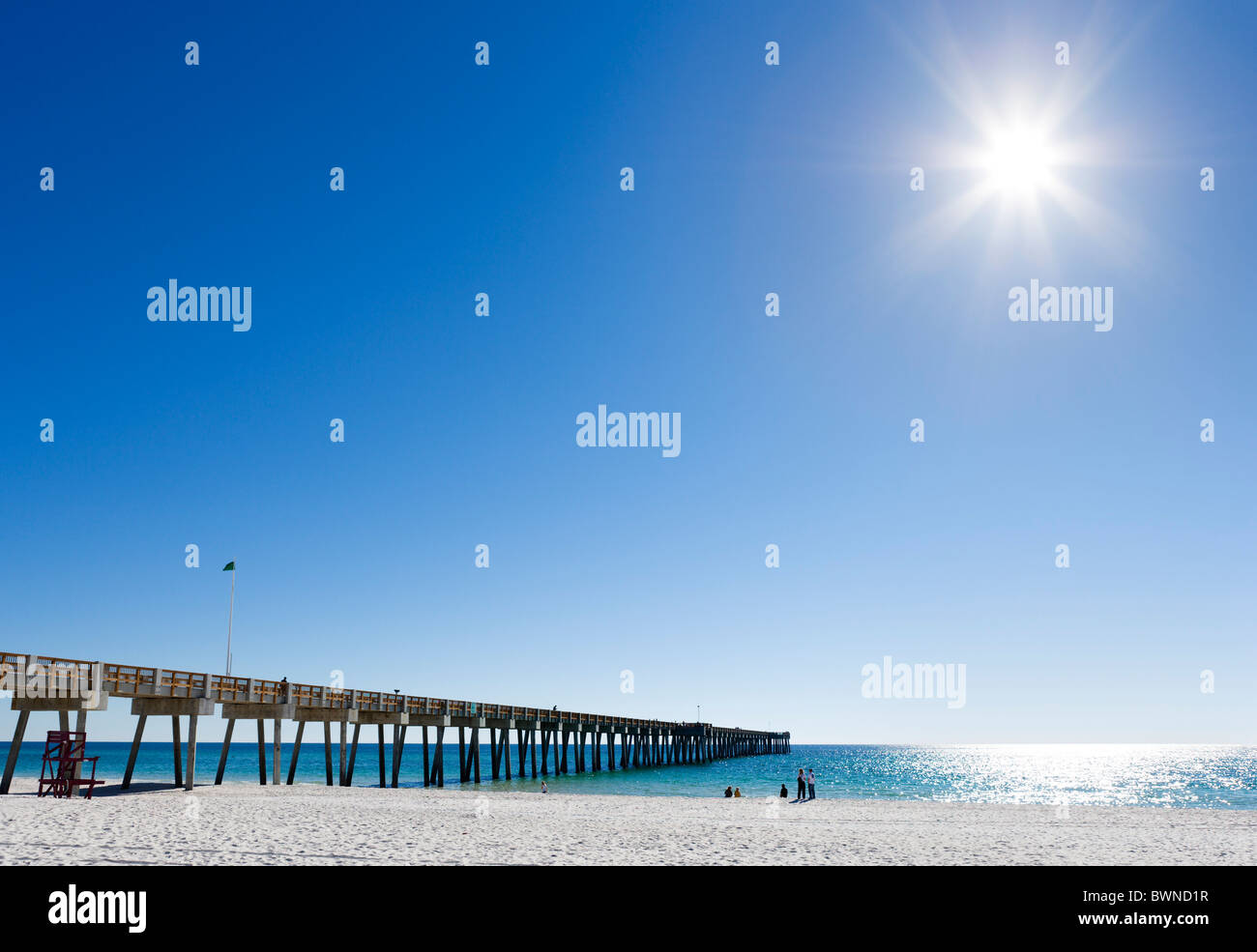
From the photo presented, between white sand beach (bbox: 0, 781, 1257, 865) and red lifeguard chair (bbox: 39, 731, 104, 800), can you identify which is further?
red lifeguard chair (bbox: 39, 731, 104, 800)

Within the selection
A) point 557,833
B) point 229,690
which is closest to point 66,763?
point 229,690

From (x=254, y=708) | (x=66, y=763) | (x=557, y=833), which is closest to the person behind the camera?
(x=557, y=833)

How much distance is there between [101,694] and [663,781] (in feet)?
136

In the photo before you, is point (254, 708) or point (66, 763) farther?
point (254, 708)

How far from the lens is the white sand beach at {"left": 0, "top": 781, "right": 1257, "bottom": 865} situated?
1420 cm

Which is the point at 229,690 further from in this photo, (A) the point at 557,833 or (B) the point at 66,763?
(A) the point at 557,833

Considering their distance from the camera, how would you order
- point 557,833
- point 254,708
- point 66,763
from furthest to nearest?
point 254,708
point 66,763
point 557,833

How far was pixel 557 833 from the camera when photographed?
18109 millimetres

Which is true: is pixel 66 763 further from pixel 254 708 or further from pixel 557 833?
pixel 557 833

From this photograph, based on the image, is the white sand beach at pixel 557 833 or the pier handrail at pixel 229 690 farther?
the pier handrail at pixel 229 690

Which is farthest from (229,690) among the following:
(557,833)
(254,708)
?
(557,833)

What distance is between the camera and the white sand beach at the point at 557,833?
46.6 ft

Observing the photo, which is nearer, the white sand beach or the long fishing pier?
the white sand beach
